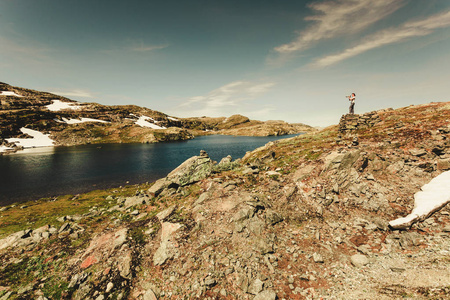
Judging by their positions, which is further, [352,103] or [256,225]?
[352,103]

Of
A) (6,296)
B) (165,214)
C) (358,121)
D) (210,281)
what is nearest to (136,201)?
(165,214)

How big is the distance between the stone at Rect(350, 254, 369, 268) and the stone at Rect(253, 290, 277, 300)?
5.68 m

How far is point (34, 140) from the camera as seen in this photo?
127000mm

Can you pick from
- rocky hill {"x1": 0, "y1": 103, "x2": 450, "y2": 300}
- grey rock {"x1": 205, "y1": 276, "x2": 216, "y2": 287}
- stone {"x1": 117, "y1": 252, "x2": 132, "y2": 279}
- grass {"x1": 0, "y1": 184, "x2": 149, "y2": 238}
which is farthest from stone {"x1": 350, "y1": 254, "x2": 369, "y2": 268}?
grass {"x1": 0, "y1": 184, "x2": 149, "y2": 238}

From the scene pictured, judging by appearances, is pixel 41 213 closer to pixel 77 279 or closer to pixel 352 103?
pixel 77 279

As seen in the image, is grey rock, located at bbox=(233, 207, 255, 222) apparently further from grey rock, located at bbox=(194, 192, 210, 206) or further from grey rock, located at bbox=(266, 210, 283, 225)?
grey rock, located at bbox=(194, 192, 210, 206)

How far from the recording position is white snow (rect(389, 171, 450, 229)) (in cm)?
1278

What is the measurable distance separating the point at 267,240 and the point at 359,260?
5.81 m

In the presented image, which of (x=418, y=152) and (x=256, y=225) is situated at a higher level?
(x=418, y=152)

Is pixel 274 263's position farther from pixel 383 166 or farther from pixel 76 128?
pixel 76 128

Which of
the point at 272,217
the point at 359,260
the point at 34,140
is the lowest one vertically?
the point at 359,260

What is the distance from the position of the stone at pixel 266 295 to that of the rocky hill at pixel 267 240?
5 centimetres

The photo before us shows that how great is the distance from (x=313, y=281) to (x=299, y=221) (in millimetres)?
5025

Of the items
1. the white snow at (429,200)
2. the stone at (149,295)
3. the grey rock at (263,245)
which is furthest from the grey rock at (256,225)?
the white snow at (429,200)
